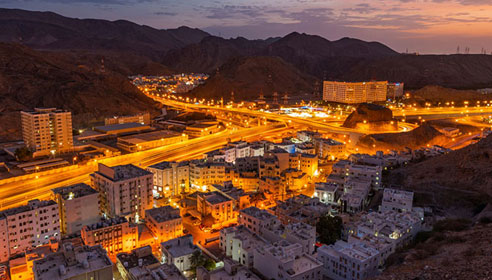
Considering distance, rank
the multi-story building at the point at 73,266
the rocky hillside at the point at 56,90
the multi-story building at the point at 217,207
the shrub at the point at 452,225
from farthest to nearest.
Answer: the rocky hillside at the point at 56,90 → the multi-story building at the point at 217,207 → the shrub at the point at 452,225 → the multi-story building at the point at 73,266

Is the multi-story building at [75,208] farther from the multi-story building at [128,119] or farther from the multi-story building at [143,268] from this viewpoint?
the multi-story building at [128,119]

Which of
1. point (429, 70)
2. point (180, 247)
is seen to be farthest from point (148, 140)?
point (429, 70)

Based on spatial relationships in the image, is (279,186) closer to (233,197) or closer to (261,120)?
(233,197)

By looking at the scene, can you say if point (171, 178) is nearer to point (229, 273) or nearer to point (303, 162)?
point (303, 162)

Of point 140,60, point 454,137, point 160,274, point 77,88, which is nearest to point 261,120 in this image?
point 454,137

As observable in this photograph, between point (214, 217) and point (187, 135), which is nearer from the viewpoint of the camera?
point (214, 217)

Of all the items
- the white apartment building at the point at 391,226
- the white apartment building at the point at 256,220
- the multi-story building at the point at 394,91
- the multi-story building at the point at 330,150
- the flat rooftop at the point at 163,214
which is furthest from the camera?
the multi-story building at the point at 394,91

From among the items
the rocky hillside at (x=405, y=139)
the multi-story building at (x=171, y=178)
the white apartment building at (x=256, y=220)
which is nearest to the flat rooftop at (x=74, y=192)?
the multi-story building at (x=171, y=178)
